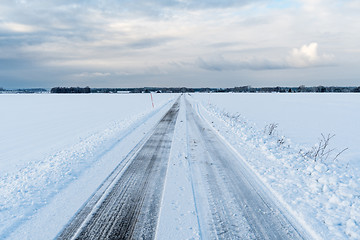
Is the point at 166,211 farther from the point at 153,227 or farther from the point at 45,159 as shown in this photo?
the point at 45,159

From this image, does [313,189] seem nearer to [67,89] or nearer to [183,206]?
[183,206]

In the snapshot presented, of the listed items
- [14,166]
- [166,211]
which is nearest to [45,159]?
[14,166]

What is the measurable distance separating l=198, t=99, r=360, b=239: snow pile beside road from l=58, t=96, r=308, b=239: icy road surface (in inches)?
11.0

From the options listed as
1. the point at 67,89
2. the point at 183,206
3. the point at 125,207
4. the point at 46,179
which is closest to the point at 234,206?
the point at 183,206

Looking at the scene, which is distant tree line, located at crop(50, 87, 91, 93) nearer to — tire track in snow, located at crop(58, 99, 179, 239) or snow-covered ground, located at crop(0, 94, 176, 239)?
snow-covered ground, located at crop(0, 94, 176, 239)

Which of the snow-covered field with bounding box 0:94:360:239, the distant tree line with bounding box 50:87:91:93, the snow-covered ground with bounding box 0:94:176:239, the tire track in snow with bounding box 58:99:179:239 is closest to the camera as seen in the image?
the tire track in snow with bounding box 58:99:179:239

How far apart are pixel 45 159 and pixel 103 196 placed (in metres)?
3.97

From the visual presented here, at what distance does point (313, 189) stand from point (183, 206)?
9.42 ft

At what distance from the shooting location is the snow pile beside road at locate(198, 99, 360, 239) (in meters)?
3.67

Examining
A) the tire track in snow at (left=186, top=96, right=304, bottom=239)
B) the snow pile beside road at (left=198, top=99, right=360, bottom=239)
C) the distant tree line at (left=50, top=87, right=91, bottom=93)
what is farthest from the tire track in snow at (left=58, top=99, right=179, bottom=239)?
the distant tree line at (left=50, top=87, right=91, bottom=93)

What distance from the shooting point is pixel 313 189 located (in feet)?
16.4

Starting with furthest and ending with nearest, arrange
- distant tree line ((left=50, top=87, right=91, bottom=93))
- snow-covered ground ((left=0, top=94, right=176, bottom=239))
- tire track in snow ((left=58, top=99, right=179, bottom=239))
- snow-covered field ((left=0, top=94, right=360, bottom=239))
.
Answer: distant tree line ((left=50, top=87, right=91, bottom=93)) → snow-covered ground ((left=0, top=94, right=176, bottom=239)) → snow-covered field ((left=0, top=94, right=360, bottom=239)) → tire track in snow ((left=58, top=99, right=179, bottom=239))

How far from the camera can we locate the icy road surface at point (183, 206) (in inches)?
137

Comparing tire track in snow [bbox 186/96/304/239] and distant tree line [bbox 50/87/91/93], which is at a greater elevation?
distant tree line [bbox 50/87/91/93]
